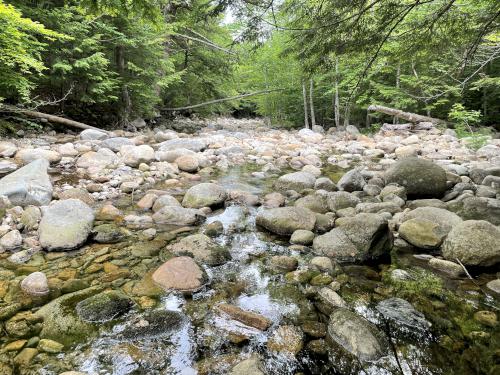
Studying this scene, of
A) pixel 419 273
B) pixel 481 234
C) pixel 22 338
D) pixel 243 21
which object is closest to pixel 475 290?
pixel 419 273

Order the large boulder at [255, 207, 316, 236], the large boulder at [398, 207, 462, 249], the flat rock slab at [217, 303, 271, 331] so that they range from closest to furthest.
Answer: the flat rock slab at [217, 303, 271, 331], the large boulder at [398, 207, 462, 249], the large boulder at [255, 207, 316, 236]

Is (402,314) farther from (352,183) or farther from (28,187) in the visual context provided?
(28,187)

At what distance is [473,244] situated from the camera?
12.1ft

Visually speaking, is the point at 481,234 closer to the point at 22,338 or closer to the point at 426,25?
the point at 426,25

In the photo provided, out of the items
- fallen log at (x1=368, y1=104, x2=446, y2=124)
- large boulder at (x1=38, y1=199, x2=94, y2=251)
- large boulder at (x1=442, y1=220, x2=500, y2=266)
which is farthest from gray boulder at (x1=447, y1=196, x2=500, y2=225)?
fallen log at (x1=368, y1=104, x2=446, y2=124)

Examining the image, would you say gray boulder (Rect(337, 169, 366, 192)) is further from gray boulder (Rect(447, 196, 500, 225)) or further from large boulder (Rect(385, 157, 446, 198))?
gray boulder (Rect(447, 196, 500, 225))

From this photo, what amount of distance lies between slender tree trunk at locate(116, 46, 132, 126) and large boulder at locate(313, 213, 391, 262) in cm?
920

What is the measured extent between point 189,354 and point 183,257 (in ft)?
4.21

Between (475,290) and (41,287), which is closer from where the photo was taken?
(41,287)

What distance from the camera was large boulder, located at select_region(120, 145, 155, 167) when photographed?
7656 mm

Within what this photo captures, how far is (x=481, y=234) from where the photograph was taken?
373cm

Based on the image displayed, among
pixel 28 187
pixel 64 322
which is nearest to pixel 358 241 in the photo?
pixel 64 322

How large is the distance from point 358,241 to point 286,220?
1.03 metres

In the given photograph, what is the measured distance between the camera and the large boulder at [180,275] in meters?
3.22
